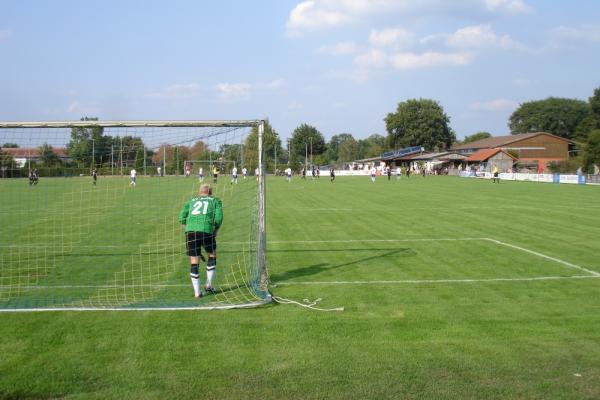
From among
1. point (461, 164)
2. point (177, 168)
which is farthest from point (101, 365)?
point (461, 164)

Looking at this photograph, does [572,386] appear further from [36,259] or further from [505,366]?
[36,259]

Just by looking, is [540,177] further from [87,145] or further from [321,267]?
[87,145]

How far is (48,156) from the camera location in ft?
36.8

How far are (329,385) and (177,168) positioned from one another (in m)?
8.38

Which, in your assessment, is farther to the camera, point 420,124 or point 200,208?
point 420,124

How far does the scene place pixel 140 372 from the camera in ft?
18.2

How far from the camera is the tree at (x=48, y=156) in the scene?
10.8m

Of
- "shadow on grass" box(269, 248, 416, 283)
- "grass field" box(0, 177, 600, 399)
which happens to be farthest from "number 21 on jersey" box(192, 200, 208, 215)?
"shadow on grass" box(269, 248, 416, 283)

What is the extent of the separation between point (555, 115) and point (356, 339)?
395 feet

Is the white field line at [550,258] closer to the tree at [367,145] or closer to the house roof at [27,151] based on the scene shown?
the house roof at [27,151]

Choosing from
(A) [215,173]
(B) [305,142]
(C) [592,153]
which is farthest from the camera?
(B) [305,142]

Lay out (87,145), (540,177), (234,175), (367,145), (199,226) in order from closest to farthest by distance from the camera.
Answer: (199,226) → (87,145) → (234,175) → (540,177) → (367,145)

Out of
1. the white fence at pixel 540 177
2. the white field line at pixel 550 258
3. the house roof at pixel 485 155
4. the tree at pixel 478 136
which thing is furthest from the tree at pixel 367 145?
the white field line at pixel 550 258

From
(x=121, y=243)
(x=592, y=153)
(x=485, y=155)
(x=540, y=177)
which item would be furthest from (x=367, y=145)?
(x=121, y=243)
